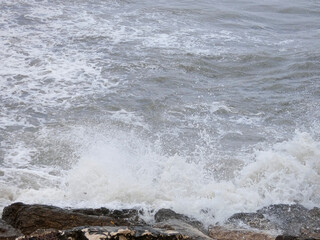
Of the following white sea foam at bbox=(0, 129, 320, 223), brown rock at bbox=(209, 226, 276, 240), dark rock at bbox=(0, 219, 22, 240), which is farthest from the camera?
white sea foam at bbox=(0, 129, 320, 223)

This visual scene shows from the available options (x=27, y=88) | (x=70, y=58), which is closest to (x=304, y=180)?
(x=27, y=88)

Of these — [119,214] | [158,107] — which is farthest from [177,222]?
[158,107]

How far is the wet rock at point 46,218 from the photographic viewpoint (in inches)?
247

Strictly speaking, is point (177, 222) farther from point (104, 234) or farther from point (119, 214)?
point (104, 234)

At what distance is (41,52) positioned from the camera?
48.0 ft

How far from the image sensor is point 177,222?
6.36 meters

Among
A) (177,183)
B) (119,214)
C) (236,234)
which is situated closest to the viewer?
(236,234)

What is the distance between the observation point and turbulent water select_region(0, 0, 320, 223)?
8.09 metres

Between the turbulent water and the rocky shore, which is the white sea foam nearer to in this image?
the turbulent water

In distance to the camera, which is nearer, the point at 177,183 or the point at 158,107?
the point at 177,183

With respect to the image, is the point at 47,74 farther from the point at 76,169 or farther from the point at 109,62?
the point at 76,169

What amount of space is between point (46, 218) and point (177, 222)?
1556mm

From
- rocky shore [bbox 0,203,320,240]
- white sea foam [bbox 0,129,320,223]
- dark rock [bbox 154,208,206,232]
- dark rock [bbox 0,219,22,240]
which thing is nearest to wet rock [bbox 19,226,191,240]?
rocky shore [bbox 0,203,320,240]

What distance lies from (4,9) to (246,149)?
1191 cm
